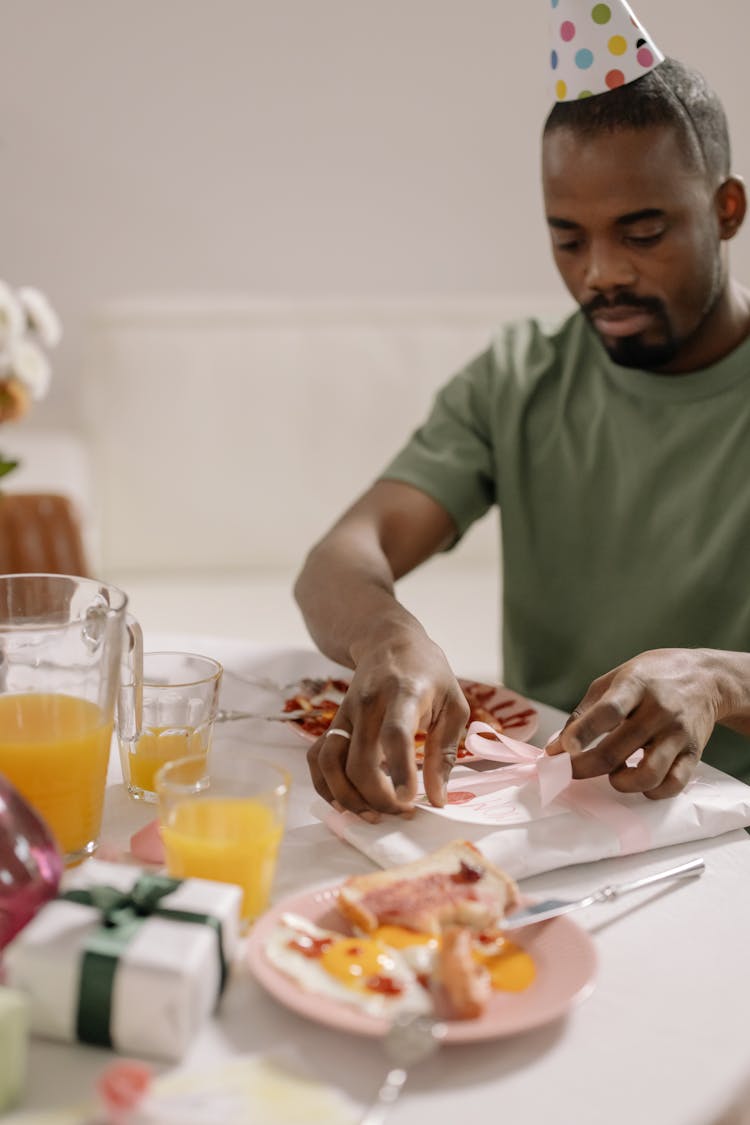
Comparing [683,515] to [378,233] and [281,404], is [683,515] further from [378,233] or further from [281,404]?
[378,233]

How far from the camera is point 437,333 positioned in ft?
8.54

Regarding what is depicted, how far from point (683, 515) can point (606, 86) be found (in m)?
0.51

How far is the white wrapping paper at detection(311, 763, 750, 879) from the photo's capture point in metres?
0.96

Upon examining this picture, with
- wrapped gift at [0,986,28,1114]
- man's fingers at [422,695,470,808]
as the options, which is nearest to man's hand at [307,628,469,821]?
man's fingers at [422,695,470,808]

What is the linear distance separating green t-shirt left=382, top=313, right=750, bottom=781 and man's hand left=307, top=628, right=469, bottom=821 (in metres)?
0.54

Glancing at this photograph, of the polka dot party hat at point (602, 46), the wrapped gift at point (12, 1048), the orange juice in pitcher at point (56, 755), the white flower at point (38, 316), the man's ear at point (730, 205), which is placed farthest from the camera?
the man's ear at point (730, 205)

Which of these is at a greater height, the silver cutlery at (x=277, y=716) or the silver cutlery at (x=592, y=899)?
the silver cutlery at (x=592, y=899)

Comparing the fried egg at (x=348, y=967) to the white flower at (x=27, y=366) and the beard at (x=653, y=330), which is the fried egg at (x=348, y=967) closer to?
the white flower at (x=27, y=366)

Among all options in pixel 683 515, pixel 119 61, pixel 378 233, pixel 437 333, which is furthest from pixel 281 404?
pixel 683 515

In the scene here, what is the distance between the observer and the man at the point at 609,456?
1447mm

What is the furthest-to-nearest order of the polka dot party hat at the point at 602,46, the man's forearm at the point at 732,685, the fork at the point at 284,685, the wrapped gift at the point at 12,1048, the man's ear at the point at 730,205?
1. the man's ear at the point at 730,205
2. the polka dot party hat at the point at 602,46
3. the fork at the point at 284,685
4. the man's forearm at the point at 732,685
5. the wrapped gift at the point at 12,1048

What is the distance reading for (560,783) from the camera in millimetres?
1020

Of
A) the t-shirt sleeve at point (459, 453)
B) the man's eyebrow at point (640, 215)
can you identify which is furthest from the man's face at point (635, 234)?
the t-shirt sleeve at point (459, 453)

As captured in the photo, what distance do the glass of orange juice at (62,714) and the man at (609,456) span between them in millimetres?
277
